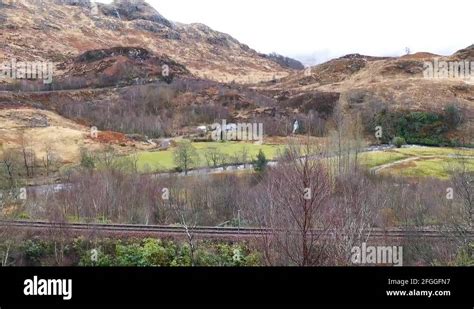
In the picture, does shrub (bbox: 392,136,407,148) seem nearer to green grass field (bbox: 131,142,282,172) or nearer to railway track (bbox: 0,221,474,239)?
green grass field (bbox: 131,142,282,172)

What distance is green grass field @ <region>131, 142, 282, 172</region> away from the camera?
1186 inches

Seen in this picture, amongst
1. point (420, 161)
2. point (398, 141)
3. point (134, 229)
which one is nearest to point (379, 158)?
point (420, 161)

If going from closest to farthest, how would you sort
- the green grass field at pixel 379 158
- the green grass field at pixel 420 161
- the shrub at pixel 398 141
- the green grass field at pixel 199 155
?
the green grass field at pixel 420 161, the green grass field at pixel 379 158, the green grass field at pixel 199 155, the shrub at pixel 398 141

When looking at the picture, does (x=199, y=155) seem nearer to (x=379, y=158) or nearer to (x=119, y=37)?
(x=379, y=158)

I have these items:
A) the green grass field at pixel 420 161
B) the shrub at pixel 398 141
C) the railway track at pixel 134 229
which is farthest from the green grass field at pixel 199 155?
the railway track at pixel 134 229

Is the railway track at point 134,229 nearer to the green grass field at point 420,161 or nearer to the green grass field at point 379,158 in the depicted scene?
the green grass field at point 420,161

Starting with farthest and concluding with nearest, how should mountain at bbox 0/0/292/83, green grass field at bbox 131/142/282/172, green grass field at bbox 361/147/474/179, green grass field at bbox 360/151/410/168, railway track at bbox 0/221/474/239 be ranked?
mountain at bbox 0/0/292/83 < green grass field at bbox 131/142/282/172 < green grass field at bbox 360/151/410/168 < green grass field at bbox 361/147/474/179 < railway track at bbox 0/221/474/239

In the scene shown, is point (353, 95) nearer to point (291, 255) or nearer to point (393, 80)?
point (393, 80)

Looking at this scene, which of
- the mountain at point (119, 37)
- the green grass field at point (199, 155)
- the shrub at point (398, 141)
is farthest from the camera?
the mountain at point (119, 37)

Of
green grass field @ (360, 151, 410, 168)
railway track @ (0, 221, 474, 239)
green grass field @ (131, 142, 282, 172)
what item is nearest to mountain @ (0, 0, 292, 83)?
green grass field @ (131, 142, 282, 172)

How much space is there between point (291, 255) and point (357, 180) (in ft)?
54.2

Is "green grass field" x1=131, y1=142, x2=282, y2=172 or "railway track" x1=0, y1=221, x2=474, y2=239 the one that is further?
"green grass field" x1=131, y1=142, x2=282, y2=172

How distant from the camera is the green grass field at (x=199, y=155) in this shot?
3011 centimetres

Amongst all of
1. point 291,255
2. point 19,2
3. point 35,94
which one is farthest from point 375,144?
point 19,2
